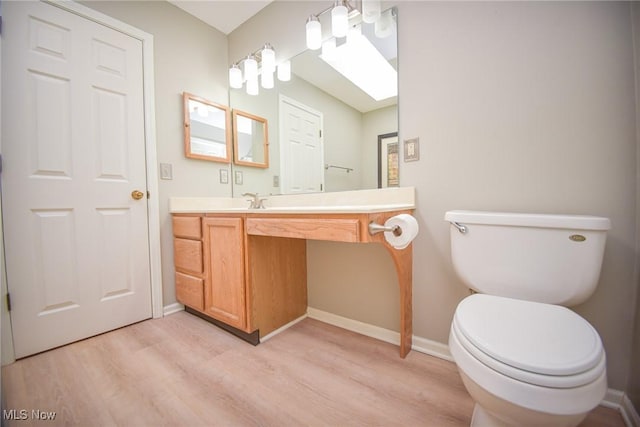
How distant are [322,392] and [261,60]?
7.16ft

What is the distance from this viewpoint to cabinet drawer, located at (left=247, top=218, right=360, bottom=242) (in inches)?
38.4

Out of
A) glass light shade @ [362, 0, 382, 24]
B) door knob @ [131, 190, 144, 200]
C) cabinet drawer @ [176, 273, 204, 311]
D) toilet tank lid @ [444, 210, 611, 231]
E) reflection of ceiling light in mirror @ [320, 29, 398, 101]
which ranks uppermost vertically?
glass light shade @ [362, 0, 382, 24]

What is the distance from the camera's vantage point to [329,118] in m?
1.63

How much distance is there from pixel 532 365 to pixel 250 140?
207 centimetres

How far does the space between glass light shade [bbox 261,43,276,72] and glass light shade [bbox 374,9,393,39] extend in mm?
777

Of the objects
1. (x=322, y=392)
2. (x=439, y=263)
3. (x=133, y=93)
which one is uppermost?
(x=133, y=93)

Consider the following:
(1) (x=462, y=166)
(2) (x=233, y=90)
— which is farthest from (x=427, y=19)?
(2) (x=233, y=90)

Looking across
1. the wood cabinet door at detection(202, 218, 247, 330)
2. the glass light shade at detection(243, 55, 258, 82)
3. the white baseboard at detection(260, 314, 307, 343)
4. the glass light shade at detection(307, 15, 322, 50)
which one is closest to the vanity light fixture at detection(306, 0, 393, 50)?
the glass light shade at detection(307, 15, 322, 50)

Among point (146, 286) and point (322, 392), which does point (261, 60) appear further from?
point (322, 392)

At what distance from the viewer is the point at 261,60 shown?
190 cm

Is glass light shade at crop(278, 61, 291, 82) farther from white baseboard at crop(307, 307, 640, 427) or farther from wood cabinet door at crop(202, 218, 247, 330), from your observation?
white baseboard at crop(307, 307, 640, 427)

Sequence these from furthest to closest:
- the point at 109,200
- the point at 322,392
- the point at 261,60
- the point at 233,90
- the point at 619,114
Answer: the point at 233,90 < the point at 261,60 < the point at 109,200 < the point at 322,392 < the point at 619,114

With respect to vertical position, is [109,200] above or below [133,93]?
below

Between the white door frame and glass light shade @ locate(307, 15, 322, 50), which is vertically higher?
glass light shade @ locate(307, 15, 322, 50)
